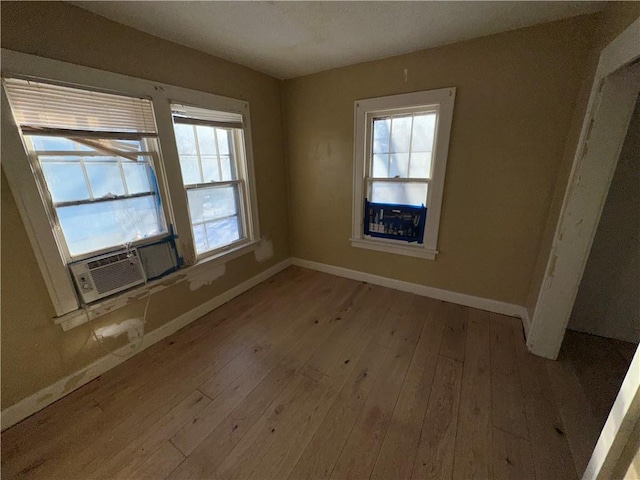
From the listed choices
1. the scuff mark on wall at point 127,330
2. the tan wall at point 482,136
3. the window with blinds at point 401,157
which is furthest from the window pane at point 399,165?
the scuff mark on wall at point 127,330

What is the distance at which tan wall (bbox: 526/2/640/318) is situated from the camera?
133cm

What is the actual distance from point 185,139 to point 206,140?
223mm

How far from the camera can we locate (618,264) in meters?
1.95

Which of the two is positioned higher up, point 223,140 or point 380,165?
A: point 223,140

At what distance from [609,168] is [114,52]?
3.15 meters

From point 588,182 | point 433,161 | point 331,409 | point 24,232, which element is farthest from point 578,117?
point 24,232

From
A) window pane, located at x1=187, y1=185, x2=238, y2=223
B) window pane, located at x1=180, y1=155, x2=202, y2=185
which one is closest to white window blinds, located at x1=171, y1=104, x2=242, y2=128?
window pane, located at x1=180, y1=155, x2=202, y2=185

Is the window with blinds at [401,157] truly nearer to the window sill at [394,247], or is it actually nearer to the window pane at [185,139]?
the window sill at [394,247]

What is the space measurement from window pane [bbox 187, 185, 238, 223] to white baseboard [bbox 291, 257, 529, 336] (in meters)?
1.31

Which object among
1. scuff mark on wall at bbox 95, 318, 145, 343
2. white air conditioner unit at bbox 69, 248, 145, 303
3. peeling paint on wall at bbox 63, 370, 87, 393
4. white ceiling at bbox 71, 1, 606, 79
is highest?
white ceiling at bbox 71, 1, 606, 79

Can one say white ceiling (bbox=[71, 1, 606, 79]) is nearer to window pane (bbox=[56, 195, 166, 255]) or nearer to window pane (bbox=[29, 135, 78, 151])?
window pane (bbox=[29, 135, 78, 151])

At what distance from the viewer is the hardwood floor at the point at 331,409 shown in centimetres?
126

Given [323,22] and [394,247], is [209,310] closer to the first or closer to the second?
[394,247]

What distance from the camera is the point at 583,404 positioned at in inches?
59.7
